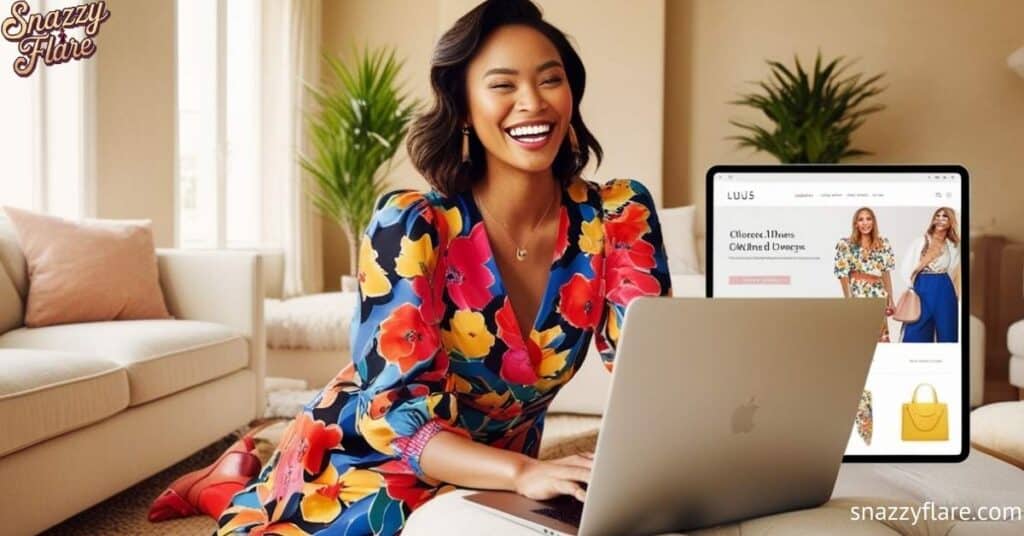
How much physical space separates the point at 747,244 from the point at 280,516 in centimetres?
69

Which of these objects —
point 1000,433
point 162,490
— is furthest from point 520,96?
point 162,490

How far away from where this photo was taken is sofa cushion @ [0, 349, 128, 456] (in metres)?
2.14

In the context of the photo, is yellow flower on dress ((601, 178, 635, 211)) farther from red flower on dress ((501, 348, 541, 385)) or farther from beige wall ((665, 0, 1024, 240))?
beige wall ((665, 0, 1024, 240))

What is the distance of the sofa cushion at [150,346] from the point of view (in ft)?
9.07

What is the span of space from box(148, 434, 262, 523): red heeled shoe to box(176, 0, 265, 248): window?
3130mm

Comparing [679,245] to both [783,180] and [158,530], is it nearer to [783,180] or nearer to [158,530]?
[158,530]

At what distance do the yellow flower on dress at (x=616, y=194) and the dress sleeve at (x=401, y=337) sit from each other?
0.91 feet

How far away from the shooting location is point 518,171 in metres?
1.41

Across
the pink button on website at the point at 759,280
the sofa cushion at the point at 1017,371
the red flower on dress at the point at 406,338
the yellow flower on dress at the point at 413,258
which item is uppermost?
the yellow flower on dress at the point at 413,258

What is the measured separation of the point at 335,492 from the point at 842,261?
684 mm

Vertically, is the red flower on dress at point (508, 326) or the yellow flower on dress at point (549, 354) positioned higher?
the red flower on dress at point (508, 326)

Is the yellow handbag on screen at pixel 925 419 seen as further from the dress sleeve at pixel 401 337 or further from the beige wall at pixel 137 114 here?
the beige wall at pixel 137 114

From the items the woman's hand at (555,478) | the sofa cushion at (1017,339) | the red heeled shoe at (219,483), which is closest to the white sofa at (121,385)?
the red heeled shoe at (219,483)

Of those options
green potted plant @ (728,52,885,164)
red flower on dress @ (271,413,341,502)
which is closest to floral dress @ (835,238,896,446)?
red flower on dress @ (271,413,341,502)
